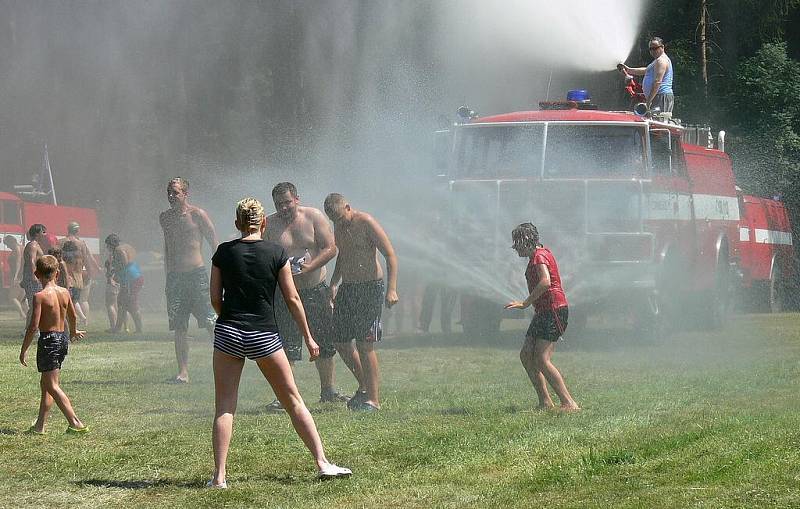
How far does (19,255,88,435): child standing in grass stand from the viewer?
8750 mm

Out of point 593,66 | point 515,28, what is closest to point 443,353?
point 593,66

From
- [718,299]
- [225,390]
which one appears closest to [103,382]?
[225,390]

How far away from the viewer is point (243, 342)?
22.6 feet

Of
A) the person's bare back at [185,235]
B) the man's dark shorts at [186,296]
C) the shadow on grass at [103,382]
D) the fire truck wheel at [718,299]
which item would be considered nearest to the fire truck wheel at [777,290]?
the fire truck wheel at [718,299]

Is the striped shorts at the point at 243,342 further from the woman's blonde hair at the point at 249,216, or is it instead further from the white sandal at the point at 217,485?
the white sandal at the point at 217,485

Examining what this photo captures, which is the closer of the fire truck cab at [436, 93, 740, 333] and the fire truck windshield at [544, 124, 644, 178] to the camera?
the fire truck cab at [436, 93, 740, 333]

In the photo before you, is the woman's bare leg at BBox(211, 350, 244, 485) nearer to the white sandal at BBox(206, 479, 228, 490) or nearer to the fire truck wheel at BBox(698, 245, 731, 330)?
the white sandal at BBox(206, 479, 228, 490)

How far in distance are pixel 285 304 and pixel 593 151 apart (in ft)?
23.7

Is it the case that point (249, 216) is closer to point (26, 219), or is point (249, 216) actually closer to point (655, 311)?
point (655, 311)

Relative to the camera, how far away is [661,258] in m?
16.0

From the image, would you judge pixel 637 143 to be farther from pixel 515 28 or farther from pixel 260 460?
pixel 260 460

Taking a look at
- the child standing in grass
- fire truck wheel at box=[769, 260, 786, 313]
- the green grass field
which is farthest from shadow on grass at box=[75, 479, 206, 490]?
fire truck wheel at box=[769, 260, 786, 313]

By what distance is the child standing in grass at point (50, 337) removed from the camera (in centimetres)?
875

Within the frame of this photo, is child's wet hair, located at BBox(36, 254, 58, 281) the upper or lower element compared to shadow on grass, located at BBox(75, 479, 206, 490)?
upper
